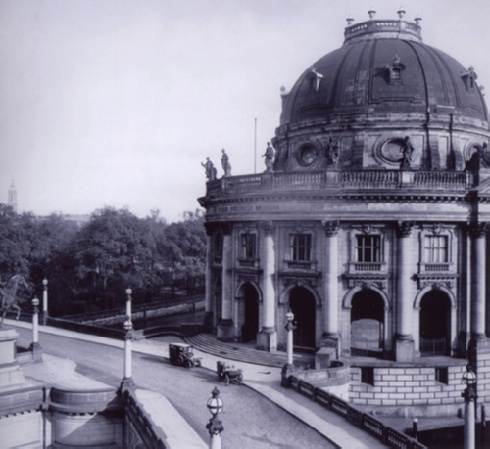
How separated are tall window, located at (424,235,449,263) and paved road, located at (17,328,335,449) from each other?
566 inches

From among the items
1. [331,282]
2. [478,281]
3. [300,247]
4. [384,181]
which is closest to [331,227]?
[300,247]

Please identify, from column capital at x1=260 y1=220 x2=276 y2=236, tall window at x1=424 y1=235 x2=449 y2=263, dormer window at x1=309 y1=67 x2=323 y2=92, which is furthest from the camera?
dormer window at x1=309 y1=67 x2=323 y2=92

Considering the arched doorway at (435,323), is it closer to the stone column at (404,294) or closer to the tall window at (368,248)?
the stone column at (404,294)

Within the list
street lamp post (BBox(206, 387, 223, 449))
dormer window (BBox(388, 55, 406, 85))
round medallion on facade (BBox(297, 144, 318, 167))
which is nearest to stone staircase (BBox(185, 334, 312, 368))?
round medallion on facade (BBox(297, 144, 318, 167))

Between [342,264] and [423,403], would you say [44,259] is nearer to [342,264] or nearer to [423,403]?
[342,264]

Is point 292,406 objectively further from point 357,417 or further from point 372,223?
point 372,223

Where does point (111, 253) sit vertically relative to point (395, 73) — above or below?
below

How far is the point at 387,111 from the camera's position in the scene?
38.8m

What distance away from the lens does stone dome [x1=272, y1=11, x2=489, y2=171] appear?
38.7 metres

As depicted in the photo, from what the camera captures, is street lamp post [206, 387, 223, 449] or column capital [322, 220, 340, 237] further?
column capital [322, 220, 340, 237]

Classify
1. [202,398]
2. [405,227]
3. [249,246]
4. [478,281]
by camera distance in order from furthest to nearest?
[249,246] < [478,281] < [405,227] < [202,398]

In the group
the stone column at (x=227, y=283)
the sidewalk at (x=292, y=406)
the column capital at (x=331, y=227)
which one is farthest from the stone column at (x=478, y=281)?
the stone column at (x=227, y=283)

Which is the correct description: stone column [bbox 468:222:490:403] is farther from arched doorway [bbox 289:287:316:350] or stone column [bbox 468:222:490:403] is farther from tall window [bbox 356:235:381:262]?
arched doorway [bbox 289:287:316:350]

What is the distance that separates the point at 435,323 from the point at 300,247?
380 inches
